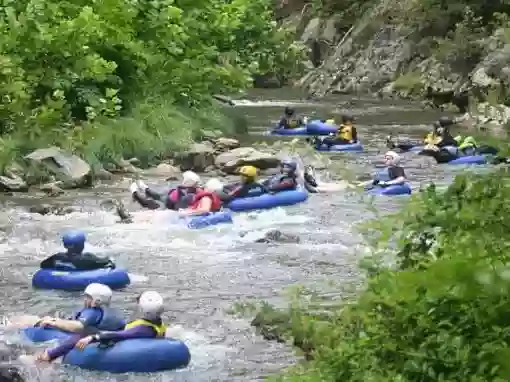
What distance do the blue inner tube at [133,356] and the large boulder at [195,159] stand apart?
10647mm

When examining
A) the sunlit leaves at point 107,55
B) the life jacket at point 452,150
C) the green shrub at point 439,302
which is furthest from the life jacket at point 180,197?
the green shrub at point 439,302

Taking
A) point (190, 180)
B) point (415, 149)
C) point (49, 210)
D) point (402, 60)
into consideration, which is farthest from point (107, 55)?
point (402, 60)

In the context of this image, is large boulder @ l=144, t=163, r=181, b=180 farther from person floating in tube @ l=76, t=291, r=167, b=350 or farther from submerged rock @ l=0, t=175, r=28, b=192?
person floating in tube @ l=76, t=291, r=167, b=350

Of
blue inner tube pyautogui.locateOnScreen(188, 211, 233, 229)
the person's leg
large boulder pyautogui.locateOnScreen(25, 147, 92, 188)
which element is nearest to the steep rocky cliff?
large boulder pyautogui.locateOnScreen(25, 147, 92, 188)

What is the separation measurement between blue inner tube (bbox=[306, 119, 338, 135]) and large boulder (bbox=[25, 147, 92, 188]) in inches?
302

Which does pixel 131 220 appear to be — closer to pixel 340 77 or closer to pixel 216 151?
pixel 216 151

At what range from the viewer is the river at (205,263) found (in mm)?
7188

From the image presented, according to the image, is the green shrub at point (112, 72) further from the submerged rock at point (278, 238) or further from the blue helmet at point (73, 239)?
the blue helmet at point (73, 239)

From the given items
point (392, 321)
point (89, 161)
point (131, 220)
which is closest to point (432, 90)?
point (89, 161)

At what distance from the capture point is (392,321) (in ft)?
13.5

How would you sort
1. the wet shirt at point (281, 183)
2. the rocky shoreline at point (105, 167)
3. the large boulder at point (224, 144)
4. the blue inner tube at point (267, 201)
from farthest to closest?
the large boulder at point (224, 144) → the rocky shoreline at point (105, 167) → the wet shirt at point (281, 183) → the blue inner tube at point (267, 201)

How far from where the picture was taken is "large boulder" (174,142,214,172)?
17.7 meters

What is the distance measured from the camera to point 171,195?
1292 cm

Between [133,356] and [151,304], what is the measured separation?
1.29ft
